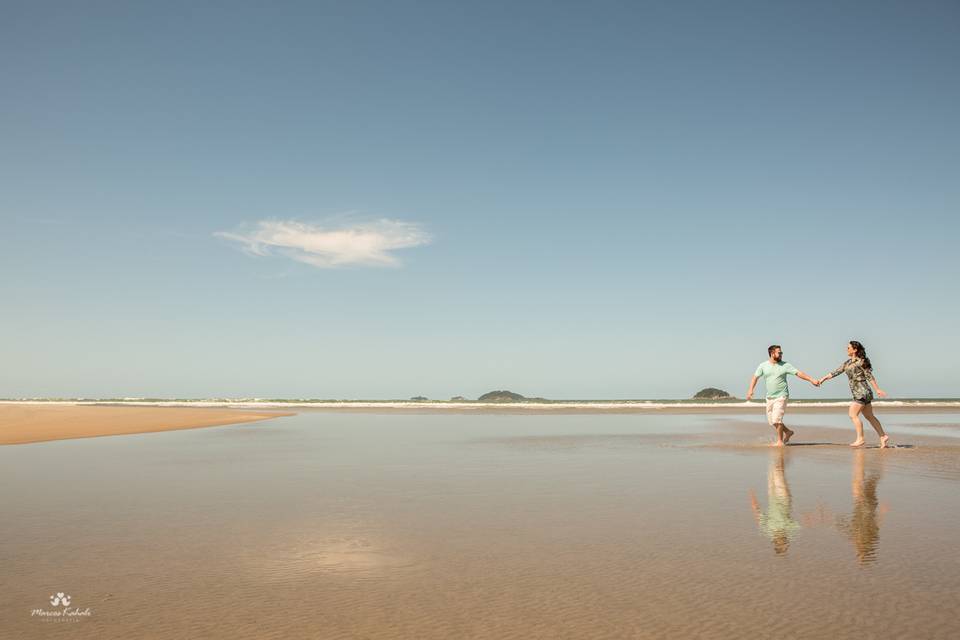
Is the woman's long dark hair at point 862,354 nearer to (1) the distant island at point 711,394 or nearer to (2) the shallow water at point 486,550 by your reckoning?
(2) the shallow water at point 486,550

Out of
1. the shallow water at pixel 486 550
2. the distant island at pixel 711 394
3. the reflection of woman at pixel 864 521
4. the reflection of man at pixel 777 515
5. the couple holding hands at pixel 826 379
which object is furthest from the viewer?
the distant island at pixel 711 394

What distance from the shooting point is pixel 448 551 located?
18.8ft

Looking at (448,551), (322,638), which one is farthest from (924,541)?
(322,638)

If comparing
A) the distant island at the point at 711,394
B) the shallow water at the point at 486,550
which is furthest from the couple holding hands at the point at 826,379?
the distant island at the point at 711,394

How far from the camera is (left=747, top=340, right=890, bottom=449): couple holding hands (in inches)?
592

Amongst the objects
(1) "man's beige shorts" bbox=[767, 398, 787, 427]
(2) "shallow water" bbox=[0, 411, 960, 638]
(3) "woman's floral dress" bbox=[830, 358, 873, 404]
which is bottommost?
(2) "shallow water" bbox=[0, 411, 960, 638]

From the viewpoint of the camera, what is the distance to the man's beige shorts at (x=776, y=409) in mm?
15516

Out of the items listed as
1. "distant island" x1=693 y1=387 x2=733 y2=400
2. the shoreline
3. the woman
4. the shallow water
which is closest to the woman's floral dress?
the woman

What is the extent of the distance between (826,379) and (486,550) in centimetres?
1274

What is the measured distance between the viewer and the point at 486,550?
573 cm

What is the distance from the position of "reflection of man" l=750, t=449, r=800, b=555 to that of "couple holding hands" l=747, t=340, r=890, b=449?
19.0 feet

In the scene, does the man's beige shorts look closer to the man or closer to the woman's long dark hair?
the man

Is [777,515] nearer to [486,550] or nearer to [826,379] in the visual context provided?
[486,550]

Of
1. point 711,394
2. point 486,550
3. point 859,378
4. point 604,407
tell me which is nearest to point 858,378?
point 859,378
